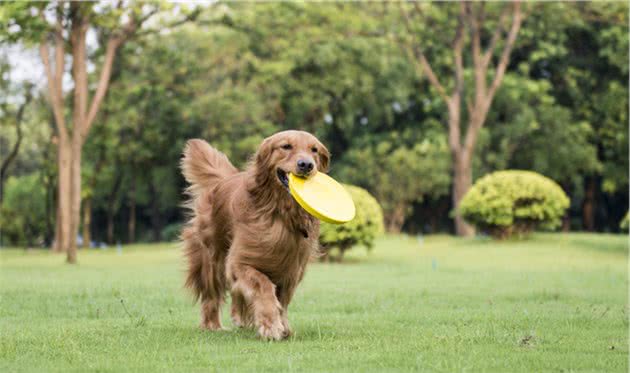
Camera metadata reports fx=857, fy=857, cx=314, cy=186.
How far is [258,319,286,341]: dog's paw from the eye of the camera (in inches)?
265

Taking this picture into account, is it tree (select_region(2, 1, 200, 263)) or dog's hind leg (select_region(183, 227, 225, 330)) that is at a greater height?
tree (select_region(2, 1, 200, 263))

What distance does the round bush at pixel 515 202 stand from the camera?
24.0 m

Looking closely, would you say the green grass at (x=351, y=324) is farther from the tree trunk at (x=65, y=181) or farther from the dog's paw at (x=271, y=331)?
the tree trunk at (x=65, y=181)

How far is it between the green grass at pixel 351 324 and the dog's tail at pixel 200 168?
0.89 meters

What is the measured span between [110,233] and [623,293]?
95.3ft

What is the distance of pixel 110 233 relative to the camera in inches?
1486

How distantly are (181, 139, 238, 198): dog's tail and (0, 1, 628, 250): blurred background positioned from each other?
2010 centimetres

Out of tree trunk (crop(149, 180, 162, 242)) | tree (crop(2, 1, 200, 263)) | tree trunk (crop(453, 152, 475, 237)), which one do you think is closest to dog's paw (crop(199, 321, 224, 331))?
tree (crop(2, 1, 200, 263))

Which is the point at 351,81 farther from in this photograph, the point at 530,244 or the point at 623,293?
the point at 623,293

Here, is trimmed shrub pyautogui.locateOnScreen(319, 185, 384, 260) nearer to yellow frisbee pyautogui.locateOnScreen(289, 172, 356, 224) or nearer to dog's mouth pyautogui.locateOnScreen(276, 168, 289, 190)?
yellow frisbee pyautogui.locateOnScreen(289, 172, 356, 224)

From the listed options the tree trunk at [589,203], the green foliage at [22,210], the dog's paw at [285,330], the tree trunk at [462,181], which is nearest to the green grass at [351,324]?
the dog's paw at [285,330]

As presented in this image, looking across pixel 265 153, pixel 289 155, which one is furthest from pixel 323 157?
pixel 265 153

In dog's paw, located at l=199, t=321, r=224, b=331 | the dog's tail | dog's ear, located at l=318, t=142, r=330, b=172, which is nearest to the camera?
dog's ear, located at l=318, t=142, r=330, b=172

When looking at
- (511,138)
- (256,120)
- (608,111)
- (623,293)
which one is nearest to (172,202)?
(256,120)
